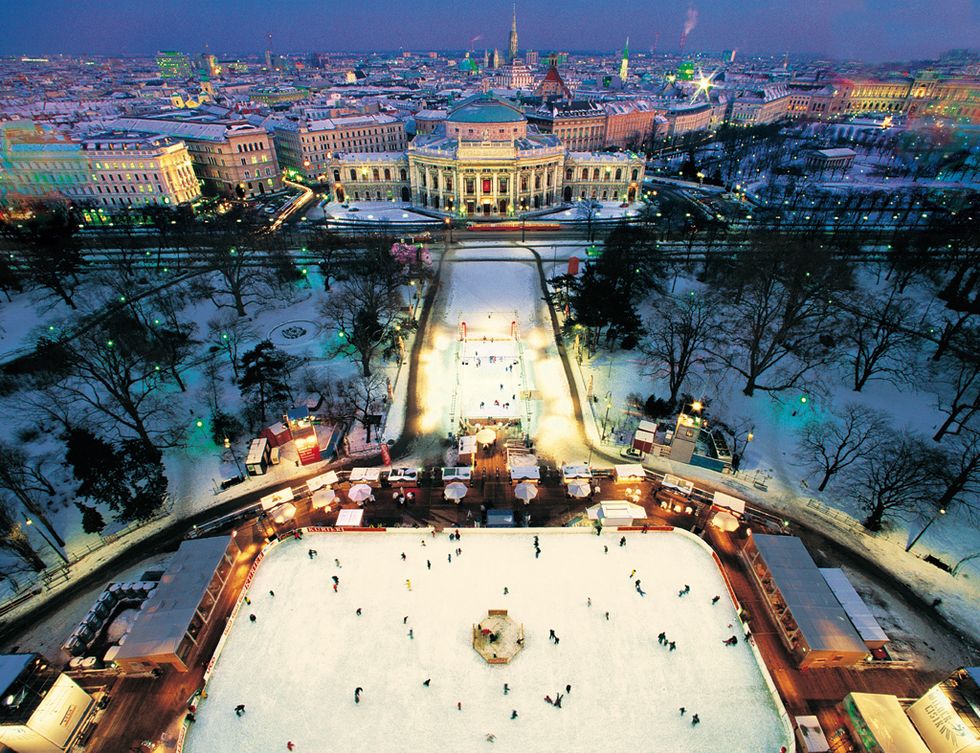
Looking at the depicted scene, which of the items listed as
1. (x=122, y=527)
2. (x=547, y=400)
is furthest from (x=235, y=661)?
(x=547, y=400)

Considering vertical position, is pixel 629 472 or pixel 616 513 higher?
pixel 616 513

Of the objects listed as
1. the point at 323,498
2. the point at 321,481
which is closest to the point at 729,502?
the point at 323,498

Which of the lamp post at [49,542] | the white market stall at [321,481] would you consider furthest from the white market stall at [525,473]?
the lamp post at [49,542]

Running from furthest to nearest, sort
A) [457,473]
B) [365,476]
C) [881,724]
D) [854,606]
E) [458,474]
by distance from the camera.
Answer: [457,473]
[458,474]
[365,476]
[854,606]
[881,724]

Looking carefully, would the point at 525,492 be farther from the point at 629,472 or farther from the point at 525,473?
the point at 629,472

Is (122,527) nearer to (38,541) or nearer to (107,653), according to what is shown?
(38,541)

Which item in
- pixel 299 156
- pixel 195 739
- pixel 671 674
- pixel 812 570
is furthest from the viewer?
pixel 299 156

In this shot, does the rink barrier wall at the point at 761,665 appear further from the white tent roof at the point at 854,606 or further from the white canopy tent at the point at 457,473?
the white canopy tent at the point at 457,473

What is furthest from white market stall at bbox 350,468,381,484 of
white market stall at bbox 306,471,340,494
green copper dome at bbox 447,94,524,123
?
green copper dome at bbox 447,94,524,123

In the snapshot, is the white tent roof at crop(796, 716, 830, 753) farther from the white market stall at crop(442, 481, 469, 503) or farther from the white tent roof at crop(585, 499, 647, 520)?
the white market stall at crop(442, 481, 469, 503)
